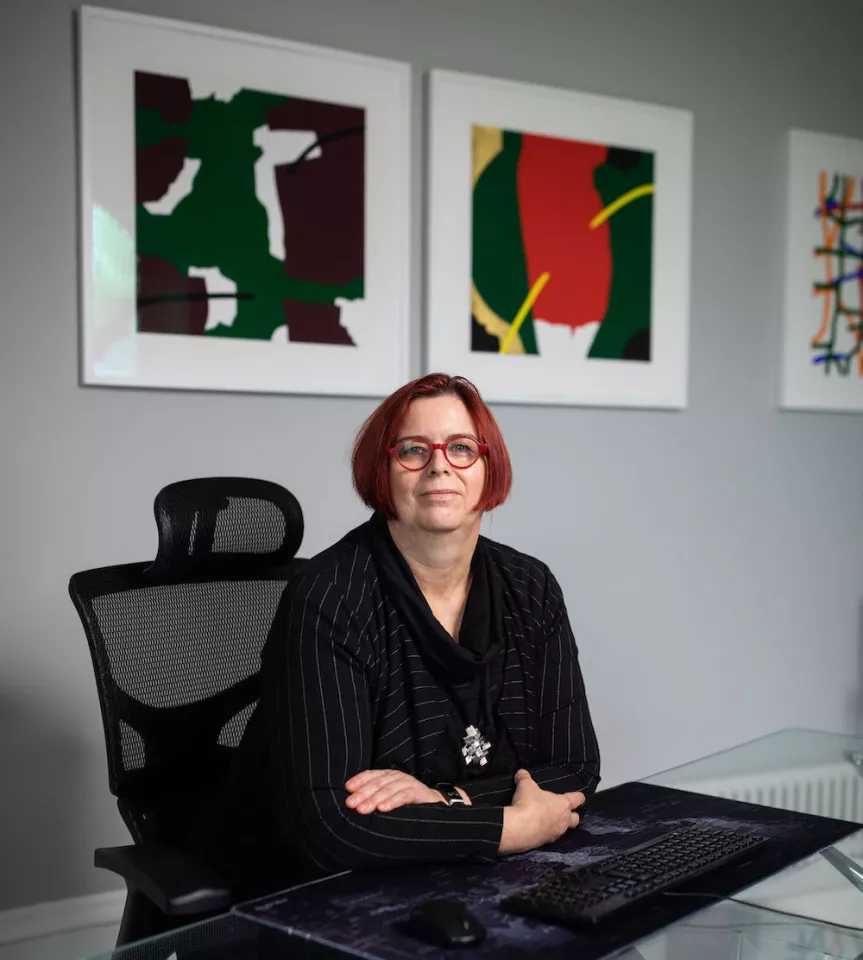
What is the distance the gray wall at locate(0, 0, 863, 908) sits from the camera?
2566mm

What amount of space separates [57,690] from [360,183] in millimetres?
1403

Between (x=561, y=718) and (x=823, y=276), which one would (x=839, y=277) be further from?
(x=561, y=718)

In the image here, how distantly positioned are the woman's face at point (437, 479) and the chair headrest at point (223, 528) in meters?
0.30

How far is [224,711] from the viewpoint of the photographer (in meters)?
1.89

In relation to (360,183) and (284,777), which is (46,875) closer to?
(284,777)

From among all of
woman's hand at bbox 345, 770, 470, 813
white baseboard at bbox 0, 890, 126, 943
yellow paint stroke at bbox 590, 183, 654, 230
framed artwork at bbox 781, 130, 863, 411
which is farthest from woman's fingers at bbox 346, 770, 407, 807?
framed artwork at bbox 781, 130, 863, 411

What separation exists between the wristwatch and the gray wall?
1.29 m

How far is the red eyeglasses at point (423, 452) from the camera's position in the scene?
1.71 metres

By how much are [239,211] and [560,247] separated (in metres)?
0.93

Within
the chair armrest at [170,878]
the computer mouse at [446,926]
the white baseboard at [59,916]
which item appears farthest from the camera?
the white baseboard at [59,916]

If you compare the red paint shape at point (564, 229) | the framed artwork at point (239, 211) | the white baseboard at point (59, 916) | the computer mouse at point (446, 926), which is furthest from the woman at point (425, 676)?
the red paint shape at point (564, 229)

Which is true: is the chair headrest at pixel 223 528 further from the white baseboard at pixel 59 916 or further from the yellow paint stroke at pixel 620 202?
the yellow paint stroke at pixel 620 202

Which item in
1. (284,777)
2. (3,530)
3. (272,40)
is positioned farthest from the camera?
(272,40)

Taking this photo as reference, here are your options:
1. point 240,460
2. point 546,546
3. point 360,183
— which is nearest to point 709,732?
point 546,546
